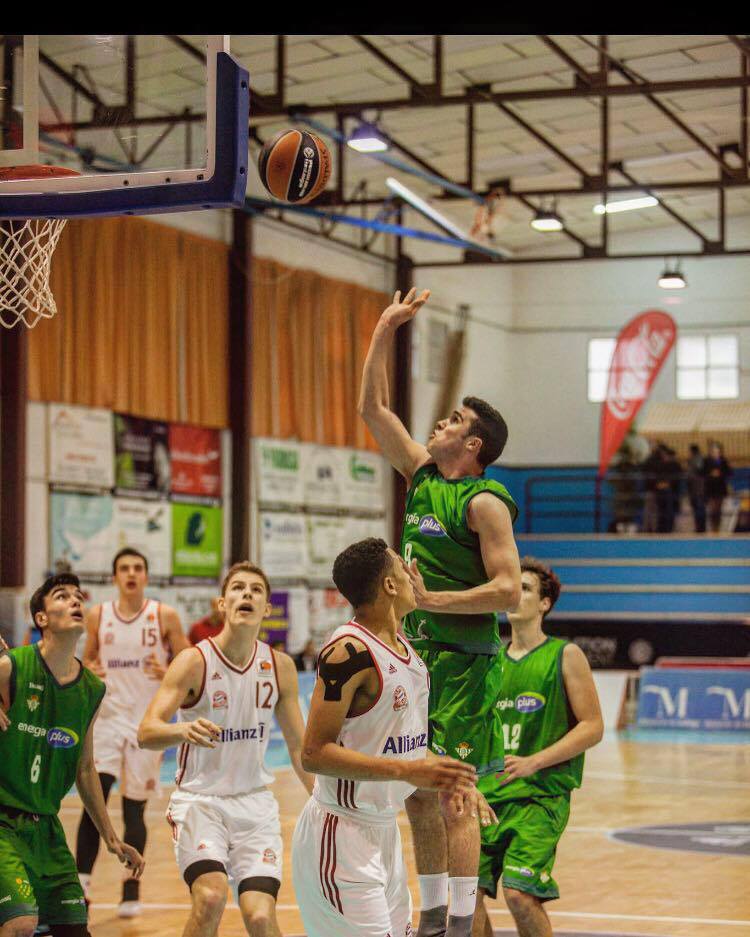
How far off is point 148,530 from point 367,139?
6.83m

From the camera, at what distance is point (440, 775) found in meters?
4.50

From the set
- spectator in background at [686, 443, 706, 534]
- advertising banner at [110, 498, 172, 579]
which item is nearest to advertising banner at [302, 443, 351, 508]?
advertising banner at [110, 498, 172, 579]

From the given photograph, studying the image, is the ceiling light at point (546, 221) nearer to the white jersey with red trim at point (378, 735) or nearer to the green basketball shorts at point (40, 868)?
the green basketball shorts at point (40, 868)

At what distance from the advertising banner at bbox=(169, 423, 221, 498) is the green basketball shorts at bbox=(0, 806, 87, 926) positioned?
52.4 feet

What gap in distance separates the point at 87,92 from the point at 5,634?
444 inches

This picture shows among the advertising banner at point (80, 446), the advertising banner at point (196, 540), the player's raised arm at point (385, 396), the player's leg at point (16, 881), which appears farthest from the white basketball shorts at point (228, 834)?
the advertising banner at point (196, 540)

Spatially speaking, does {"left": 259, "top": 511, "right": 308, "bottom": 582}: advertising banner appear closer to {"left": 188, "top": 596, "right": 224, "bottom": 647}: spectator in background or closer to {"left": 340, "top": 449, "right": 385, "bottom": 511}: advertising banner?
{"left": 340, "top": 449, "right": 385, "bottom": 511}: advertising banner

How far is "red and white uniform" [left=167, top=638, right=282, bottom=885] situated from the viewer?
6.14 meters

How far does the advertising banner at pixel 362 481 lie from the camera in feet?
86.5

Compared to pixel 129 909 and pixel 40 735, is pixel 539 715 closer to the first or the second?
pixel 40 735

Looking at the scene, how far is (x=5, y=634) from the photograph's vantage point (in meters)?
17.2

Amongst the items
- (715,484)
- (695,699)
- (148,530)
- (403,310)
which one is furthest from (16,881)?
(715,484)

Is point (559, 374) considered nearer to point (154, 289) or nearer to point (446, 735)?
point (154, 289)

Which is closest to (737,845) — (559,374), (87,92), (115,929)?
(115,929)
